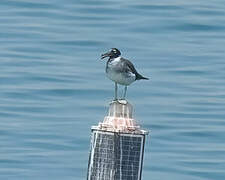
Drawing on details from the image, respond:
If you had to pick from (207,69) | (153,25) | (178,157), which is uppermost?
(153,25)

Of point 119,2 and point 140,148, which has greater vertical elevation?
point 119,2

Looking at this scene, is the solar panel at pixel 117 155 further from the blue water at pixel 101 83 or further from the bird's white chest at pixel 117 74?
the blue water at pixel 101 83

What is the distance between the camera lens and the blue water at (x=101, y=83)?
16391 millimetres

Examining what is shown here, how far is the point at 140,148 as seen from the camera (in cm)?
701

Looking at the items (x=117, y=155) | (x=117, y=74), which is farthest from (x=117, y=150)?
(x=117, y=74)

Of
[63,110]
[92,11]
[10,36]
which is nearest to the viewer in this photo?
[63,110]

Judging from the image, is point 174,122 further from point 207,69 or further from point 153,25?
point 153,25

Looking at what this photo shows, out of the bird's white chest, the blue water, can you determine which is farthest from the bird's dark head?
the blue water

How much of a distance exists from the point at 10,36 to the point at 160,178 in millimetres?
→ 11511

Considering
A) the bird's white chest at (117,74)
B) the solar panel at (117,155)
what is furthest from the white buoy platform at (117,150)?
the bird's white chest at (117,74)

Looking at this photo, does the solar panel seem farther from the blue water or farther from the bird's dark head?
the blue water

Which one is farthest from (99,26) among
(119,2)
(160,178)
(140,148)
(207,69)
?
(140,148)

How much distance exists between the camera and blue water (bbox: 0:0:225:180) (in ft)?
53.8

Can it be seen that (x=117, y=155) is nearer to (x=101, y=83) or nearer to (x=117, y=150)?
(x=117, y=150)
